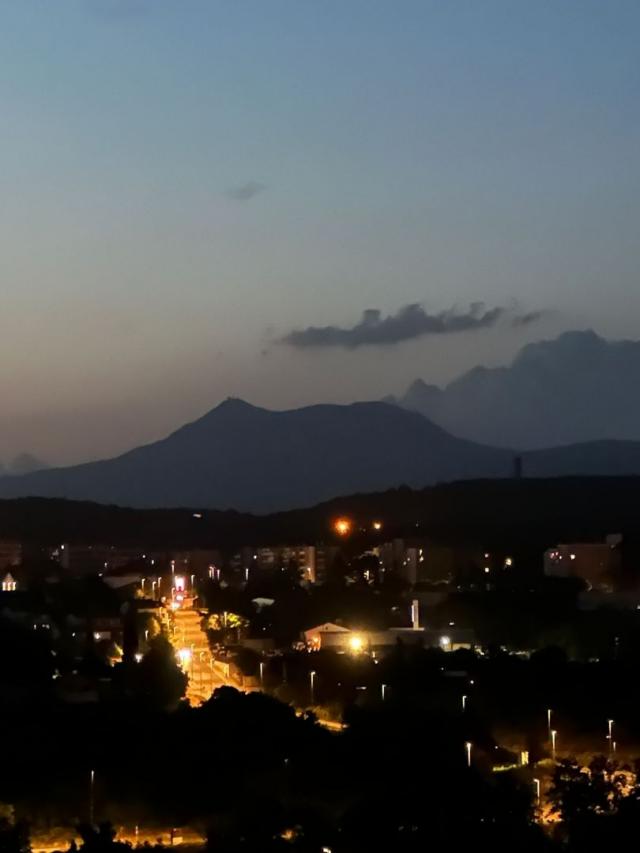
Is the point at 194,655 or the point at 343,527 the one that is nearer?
the point at 194,655

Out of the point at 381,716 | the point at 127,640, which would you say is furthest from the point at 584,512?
the point at 381,716

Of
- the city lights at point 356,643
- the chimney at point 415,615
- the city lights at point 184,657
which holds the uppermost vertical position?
the chimney at point 415,615

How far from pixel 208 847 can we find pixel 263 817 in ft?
1.62

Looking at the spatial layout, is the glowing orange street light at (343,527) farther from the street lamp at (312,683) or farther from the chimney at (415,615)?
the street lamp at (312,683)

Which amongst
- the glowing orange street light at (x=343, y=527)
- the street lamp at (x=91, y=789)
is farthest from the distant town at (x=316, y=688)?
the glowing orange street light at (x=343, y=527)

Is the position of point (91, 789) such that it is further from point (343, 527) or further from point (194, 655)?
point (343, 527)

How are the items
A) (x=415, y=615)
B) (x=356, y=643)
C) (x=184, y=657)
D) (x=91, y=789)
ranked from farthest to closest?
(x=415, y=615)
(x=356, y=643)
(x=184, y=657)
(x=91, y=789)

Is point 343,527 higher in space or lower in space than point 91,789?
higher

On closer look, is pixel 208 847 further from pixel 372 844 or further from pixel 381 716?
pixel 381 716

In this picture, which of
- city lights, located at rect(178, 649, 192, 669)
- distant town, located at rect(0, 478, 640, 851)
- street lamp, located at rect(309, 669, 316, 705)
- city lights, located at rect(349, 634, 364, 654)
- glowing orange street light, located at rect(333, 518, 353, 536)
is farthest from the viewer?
glowing orange street light, located at rect(333, 518, 353, 536)

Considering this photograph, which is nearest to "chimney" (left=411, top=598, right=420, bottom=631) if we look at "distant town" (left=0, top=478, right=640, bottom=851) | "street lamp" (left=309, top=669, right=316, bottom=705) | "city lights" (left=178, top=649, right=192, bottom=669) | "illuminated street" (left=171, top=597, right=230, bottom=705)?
"distant town" (left=0, top=478, right=640, bottom=851)

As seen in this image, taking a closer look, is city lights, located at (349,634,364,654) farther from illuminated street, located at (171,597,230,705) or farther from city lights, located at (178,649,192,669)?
city lights, located at (178,649,192,669)

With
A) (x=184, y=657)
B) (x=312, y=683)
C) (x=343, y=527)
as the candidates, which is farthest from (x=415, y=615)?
(x=343, y=527)

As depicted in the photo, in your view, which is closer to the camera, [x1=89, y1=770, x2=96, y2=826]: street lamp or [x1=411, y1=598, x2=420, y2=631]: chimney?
[x1=89, y1=770, x2=96, y2=826]: street lamp
